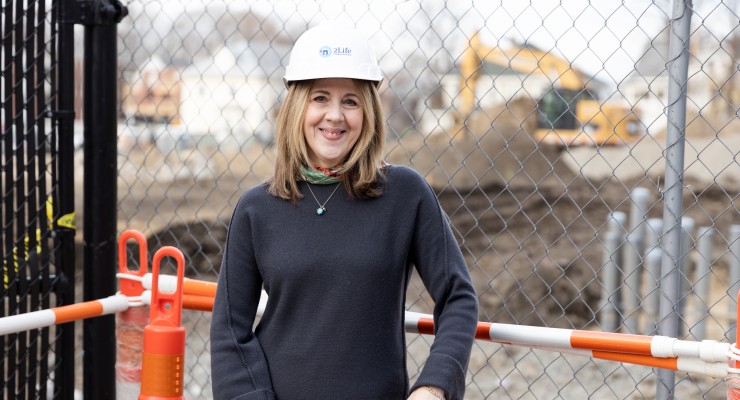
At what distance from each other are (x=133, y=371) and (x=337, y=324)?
4.16ft

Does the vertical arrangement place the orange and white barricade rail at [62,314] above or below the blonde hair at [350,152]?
below

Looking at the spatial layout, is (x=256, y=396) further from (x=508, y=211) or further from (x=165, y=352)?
(x=508, y=211)

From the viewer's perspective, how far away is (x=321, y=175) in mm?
2283

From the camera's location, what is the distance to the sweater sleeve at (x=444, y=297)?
83.1 inches

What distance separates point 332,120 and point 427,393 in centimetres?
70

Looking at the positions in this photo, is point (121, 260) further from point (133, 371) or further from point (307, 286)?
point (307, 286)

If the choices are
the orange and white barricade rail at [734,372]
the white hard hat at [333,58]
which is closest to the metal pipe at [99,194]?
the white hard hat at [333,58]

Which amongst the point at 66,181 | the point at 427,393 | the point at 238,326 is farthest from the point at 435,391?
the point at 66,181

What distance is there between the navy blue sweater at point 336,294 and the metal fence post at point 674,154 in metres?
0.82

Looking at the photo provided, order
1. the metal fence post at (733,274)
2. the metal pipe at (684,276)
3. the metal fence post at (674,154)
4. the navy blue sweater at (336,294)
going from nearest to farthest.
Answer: the navy blue sweater at (336,294)
the metal fence post at (674,154)
the metal pipe at (684,276)
the metal fence post at (733,274)

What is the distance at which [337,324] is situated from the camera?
220 centimetres

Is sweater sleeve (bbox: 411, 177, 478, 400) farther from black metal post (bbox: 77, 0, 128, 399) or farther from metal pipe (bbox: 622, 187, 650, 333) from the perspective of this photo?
metal pipe (bbox: 622, 187, 650, 333)

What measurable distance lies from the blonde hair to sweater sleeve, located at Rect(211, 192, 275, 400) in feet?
0.45

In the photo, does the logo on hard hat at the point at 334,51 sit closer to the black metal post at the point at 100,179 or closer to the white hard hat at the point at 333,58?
the white hard hat at the point at 333,58
